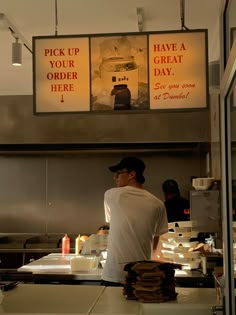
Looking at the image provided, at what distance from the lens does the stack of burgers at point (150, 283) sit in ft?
7.96

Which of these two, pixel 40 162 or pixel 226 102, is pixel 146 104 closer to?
pixel 226 102

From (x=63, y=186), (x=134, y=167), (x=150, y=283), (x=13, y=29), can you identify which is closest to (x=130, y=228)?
(x=134, y=167)

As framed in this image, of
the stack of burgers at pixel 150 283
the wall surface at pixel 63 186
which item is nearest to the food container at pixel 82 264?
the stack of burgers at pixel 150 283

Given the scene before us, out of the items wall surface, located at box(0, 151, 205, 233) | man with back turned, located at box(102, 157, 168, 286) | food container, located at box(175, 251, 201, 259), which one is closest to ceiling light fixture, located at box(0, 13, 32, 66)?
man with back turned, located at box(102, 157, 168, 286)

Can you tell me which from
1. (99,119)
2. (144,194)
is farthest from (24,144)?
(144,194)

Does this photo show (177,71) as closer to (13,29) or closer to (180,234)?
(180,234)

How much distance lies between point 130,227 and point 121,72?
1.06 metres

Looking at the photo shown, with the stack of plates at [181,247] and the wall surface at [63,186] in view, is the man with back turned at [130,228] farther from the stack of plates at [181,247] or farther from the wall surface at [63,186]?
the wall surface at [63,186]

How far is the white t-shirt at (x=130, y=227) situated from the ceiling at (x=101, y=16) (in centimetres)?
161

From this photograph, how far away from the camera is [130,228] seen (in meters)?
3.44

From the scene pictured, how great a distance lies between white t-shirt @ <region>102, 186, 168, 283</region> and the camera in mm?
3412

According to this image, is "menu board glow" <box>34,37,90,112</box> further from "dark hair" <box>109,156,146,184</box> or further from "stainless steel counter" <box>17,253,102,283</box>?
"stainless steel counter" <box>17,253,102,283</box>

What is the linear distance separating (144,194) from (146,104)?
0.62 m

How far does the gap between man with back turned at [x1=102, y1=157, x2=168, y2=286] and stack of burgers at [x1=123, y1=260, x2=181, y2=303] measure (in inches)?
34.9
